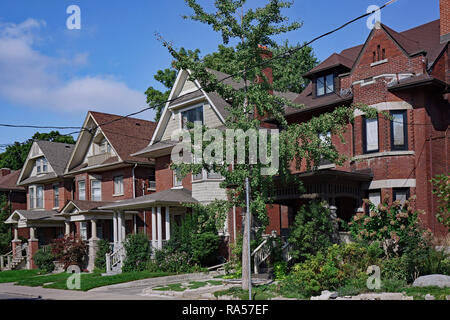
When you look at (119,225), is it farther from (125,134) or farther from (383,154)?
(383,154)

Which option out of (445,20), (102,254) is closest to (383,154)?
(445,20)

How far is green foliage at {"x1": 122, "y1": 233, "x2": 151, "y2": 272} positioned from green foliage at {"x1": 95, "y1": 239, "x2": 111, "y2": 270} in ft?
13.2

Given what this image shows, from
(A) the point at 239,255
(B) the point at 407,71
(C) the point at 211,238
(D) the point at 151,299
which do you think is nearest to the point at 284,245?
(A) the point at 239,255

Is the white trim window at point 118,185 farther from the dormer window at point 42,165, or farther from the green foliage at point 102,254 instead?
the dormer window at point 42,165

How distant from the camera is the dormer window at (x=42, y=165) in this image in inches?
1706

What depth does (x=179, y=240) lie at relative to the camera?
85.5 ft

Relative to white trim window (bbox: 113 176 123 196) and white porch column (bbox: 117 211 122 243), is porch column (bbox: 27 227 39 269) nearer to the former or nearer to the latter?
white trim window (bbox: 113 176 123 196)

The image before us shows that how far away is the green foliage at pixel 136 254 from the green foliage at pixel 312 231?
971 centimetres

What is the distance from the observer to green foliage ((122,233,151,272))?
26.7 metres

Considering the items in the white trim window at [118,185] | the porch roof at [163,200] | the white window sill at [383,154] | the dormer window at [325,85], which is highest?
the dormer window at [325,85]

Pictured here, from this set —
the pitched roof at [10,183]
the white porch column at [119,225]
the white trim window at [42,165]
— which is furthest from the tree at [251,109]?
the pitched roof at [10,183]

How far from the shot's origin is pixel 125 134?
1419 inches

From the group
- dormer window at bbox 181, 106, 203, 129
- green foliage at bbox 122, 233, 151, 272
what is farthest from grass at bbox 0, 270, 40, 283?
dormer window at bbox 181, 106, 203, 129
